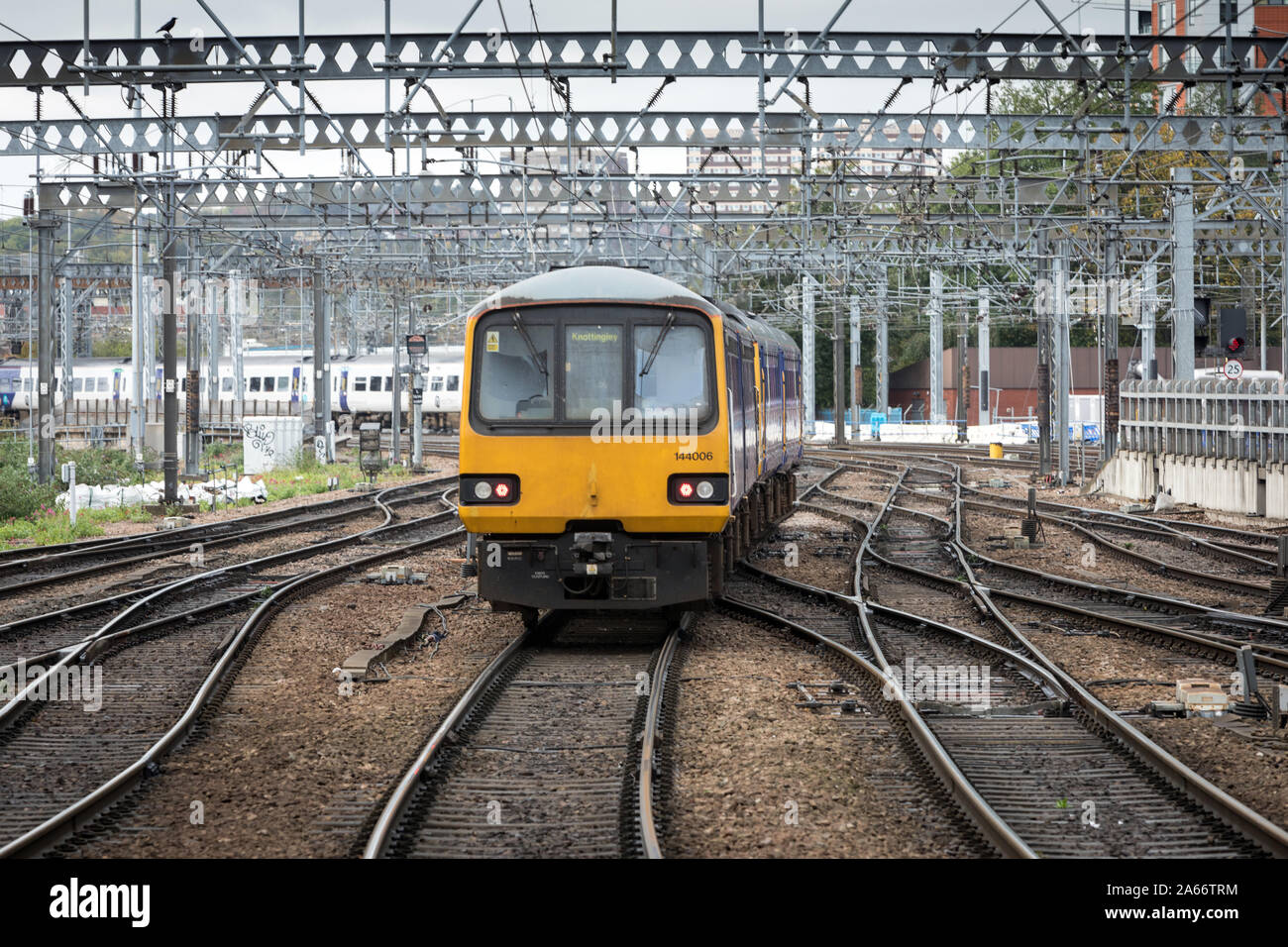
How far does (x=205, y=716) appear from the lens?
350 inches

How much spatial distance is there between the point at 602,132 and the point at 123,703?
43.1ft

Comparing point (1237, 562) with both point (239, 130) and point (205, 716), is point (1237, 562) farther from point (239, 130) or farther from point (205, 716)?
point (239, 130)

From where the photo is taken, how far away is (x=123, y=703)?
941 centimetres

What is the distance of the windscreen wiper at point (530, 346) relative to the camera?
1132cm

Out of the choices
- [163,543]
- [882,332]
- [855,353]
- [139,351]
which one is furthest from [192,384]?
[882,332]

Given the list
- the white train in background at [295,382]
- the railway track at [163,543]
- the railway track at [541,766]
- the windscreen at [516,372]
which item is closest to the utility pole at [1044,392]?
the railway track at [163,543]

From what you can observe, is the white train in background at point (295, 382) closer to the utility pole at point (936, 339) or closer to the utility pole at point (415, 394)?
the utility pole at point (415, 394)

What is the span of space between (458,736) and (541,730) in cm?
56

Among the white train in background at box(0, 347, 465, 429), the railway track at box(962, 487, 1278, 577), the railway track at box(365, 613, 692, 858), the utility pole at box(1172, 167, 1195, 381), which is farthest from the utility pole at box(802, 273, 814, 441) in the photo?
the railway track at box(365, 613, 692, 858)

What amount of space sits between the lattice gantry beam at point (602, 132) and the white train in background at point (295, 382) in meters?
35.3

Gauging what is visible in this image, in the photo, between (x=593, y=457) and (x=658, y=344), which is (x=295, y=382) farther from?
(x=593, y=457)

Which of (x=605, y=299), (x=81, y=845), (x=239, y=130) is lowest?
(x=81, y=845)
